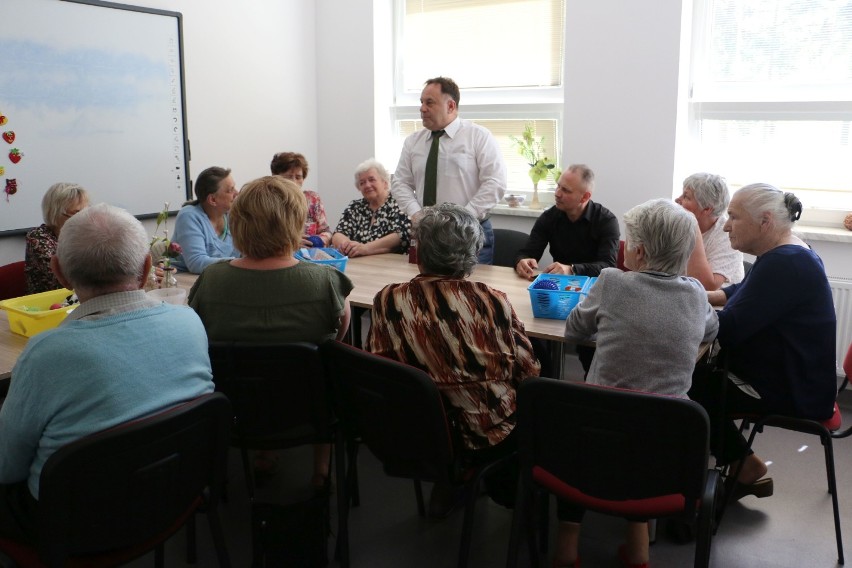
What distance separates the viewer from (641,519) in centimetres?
184

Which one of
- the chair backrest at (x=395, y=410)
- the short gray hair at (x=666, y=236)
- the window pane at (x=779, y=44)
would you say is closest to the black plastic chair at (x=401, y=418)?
the chair backrest at (x=395, y=410)

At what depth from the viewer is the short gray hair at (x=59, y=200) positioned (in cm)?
316

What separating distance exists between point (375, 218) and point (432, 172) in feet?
1.46

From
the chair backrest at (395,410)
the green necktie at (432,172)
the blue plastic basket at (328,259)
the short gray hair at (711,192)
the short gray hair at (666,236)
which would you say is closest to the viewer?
the chair backrest at (395,410)

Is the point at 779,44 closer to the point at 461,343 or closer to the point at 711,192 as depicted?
the point at 711,192

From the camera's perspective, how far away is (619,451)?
1749 millimetres

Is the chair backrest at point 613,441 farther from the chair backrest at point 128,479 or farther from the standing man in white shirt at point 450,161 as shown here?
the standing man in white shirt at point 450,161

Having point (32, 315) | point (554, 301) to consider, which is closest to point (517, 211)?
point (554, 301)

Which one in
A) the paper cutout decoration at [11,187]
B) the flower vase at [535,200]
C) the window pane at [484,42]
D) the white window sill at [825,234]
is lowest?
the white window sill at [825,234]

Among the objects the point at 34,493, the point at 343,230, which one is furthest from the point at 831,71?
the point at 34,493

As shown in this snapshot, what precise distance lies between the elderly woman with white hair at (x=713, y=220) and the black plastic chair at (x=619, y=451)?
1.30 meters

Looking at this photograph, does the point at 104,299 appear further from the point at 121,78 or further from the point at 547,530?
the point at 121,78

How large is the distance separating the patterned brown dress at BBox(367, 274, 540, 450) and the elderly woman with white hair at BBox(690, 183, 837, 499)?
2.60 feet

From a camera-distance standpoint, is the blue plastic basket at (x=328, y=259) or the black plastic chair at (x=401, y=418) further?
the blue plastic basket at (x=328, y=259)
